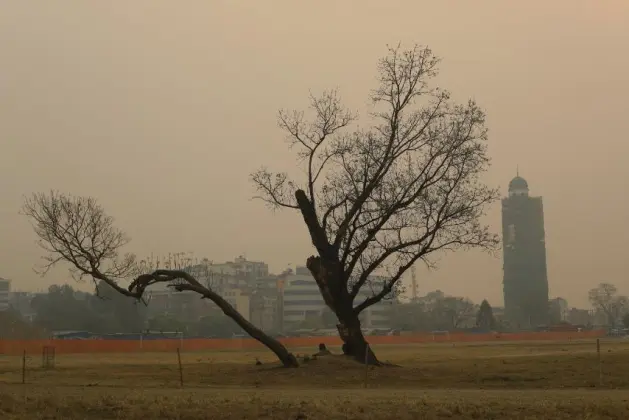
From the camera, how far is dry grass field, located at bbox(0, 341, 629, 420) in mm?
23094

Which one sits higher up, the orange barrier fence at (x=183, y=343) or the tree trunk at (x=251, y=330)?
the tree trunk at (x=251, y=330)

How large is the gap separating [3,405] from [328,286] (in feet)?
64.9

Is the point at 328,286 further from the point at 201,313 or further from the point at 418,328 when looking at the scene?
the point at 418,328

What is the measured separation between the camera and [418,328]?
198 meters

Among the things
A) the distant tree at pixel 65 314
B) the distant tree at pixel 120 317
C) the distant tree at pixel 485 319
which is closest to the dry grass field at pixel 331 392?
the distant tree at pixel 120 317

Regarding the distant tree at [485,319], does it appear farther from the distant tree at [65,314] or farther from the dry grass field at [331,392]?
the dry grass field at [331,392]

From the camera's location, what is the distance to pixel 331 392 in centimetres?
2975

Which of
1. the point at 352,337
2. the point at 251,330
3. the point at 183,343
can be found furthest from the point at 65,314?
the point at 352,337

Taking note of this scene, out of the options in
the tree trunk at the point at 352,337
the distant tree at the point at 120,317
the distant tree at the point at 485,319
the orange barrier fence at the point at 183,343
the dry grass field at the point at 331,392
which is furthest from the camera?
the distant tree at the point at 485,319

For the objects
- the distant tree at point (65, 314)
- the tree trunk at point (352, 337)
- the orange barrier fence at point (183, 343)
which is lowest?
the orange barrier fence at point (183, 343)

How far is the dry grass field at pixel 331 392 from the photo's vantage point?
909 inches

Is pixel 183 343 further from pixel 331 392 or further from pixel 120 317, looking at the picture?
pixel 331 392

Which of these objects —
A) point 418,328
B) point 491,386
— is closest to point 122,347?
point 491,386

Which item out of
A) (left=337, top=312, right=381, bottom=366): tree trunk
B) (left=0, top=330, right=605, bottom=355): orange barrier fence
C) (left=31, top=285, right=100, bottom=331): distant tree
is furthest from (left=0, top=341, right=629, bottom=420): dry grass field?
(left=31, top=285, right=100, bottom=331): distant tree
